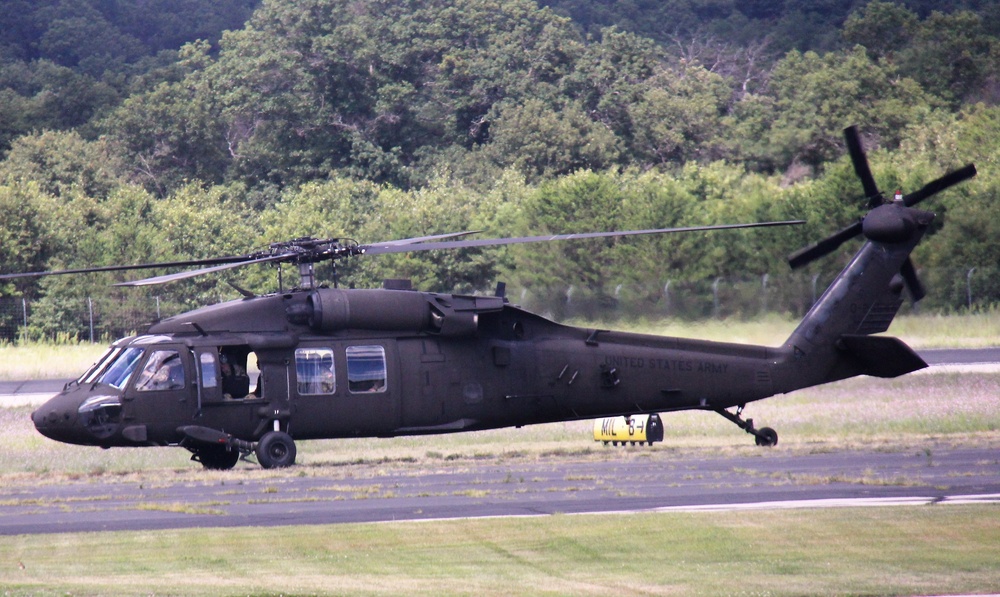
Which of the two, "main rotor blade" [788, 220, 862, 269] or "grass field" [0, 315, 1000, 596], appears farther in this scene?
"main rotor blade" [788, 220, 862, 269]

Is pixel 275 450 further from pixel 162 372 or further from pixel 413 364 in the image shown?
pixel 413 364

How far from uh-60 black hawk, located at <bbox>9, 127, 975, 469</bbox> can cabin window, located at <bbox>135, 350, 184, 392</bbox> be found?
0.07 ft

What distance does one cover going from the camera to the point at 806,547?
12.9 metres

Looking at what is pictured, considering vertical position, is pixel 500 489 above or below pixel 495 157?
below

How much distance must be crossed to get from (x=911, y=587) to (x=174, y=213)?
5154cm

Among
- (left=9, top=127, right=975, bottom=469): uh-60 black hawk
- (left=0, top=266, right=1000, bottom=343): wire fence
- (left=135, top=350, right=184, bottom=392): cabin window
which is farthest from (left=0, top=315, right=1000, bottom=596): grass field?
(left=0, top=266, right=1000, bottom=343): wire fence

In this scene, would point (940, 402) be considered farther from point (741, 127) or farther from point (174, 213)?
point (741, 127)

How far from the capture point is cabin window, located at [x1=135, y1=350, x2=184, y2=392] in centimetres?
1967

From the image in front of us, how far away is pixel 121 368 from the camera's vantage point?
19.9 m

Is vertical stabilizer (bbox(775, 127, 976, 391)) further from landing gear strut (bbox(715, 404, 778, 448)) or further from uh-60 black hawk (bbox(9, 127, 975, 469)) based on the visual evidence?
landing gear strut (bbox(715, 404, 778, 448))

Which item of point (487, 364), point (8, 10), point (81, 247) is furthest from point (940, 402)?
point (8, 10)

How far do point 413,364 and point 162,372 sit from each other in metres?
3.97

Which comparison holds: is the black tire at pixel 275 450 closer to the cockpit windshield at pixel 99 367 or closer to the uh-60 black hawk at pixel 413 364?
the uh-60 black hawk at pixel 413 364

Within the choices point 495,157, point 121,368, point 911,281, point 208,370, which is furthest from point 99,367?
point 495,157
